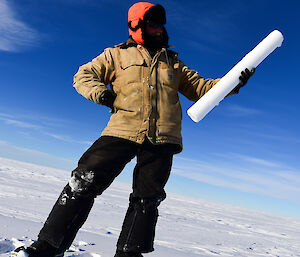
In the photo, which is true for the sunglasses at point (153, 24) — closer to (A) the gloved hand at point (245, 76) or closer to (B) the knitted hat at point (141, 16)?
(B) the knitted hat at point (141, 16)

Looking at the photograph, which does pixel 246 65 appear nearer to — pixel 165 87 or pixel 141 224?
pixel 165 87

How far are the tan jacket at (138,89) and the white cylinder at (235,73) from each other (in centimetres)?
20

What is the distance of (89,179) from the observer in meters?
1.75

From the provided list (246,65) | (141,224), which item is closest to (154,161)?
(141,224)

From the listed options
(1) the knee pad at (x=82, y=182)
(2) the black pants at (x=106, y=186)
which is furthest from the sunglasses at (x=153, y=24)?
(1) the knee pad at (x=82, y=182)

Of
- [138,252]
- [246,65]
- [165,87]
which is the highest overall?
[246,65]

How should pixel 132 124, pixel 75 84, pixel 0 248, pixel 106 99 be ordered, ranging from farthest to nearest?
pixel 0 248 < pixel 75 84 < pixel 132 124 < pixel 106 99

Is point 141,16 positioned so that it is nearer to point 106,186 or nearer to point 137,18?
point 137,18

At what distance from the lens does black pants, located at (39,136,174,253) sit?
1.74 metres

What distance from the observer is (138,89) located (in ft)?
6.21

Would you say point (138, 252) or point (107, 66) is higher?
point (107, 66)

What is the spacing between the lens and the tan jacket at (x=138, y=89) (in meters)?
1.83

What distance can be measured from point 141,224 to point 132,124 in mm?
652

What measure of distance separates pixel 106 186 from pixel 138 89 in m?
0.69
